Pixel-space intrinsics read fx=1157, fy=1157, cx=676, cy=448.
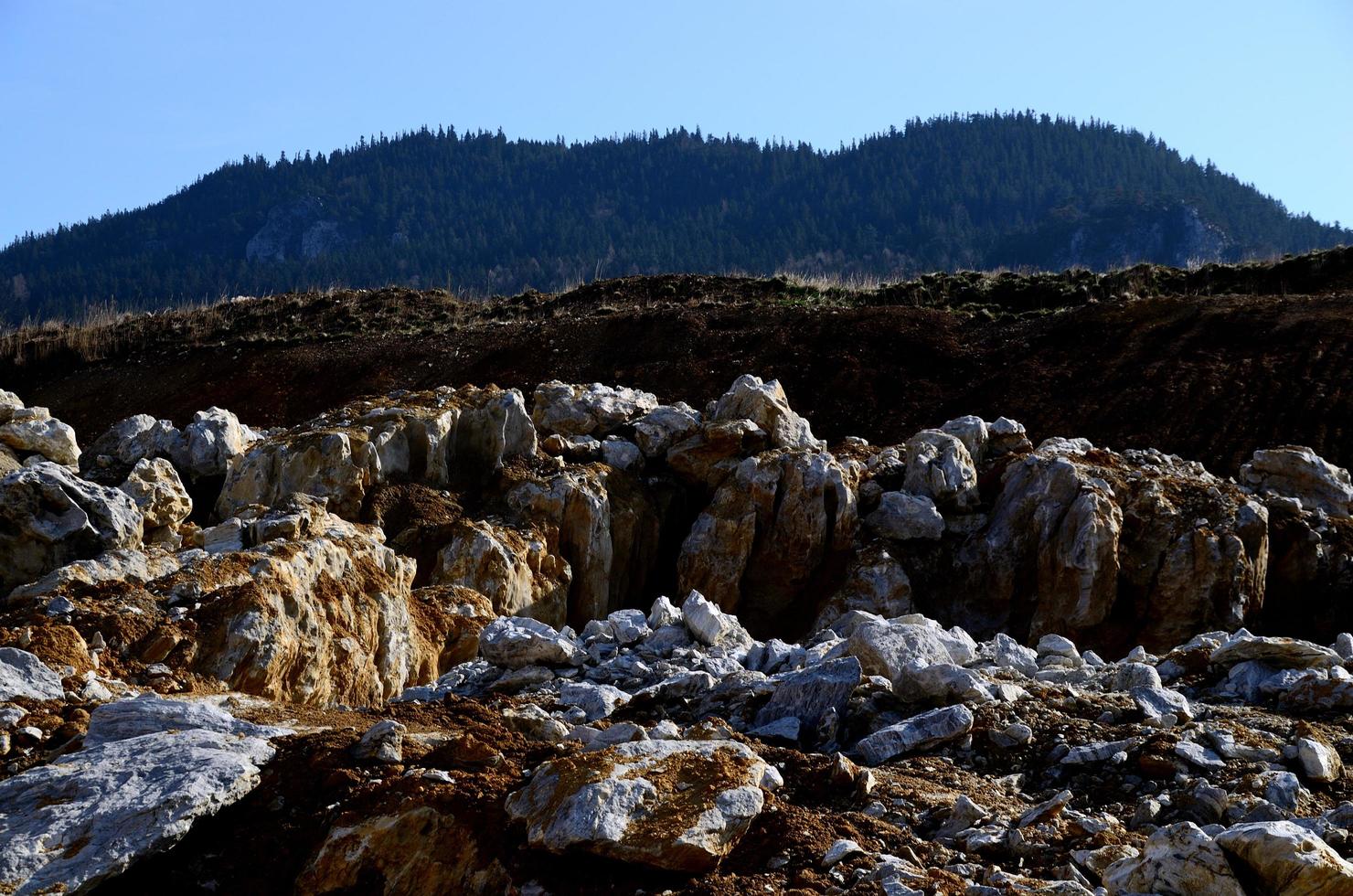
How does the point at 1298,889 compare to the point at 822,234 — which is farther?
the point at 822,234

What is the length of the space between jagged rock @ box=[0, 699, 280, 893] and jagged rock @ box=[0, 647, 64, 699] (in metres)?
0.85

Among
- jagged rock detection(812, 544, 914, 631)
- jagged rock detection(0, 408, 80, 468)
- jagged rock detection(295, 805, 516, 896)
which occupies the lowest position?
jagged rock detection(812, 544, 914, 631)

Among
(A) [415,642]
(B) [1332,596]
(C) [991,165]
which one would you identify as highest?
(C) [991,165]

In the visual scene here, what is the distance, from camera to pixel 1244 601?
1417 centimetres

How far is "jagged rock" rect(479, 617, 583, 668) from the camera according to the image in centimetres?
868

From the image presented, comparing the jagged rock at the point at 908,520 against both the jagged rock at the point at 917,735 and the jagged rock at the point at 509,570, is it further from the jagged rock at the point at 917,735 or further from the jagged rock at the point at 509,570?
the jagged rock at the point at 917,735

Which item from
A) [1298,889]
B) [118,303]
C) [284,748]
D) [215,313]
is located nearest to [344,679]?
[284,748]

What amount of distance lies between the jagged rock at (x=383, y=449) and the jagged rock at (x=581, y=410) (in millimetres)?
1345

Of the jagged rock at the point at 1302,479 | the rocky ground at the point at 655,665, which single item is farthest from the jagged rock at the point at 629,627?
the jagged rock at the point at 1302,479

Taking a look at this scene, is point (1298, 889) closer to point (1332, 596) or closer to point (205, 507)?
point (1332, 596)

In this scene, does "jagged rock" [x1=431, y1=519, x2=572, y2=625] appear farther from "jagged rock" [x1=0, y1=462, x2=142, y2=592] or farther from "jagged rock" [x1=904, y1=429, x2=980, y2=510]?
"jagged rock" [x1=904, y1=429, x2=980, y2=510]

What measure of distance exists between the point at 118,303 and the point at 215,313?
4625 centimetres

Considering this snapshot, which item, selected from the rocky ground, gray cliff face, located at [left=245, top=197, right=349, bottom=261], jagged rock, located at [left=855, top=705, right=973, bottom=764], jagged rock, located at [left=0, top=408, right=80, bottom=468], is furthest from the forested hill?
jagged rock, located at [left=855, top=705, right=973, bottom=764]

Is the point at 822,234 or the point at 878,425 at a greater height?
the point at 822,234
